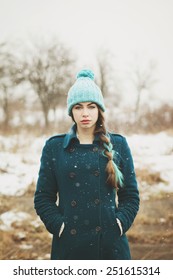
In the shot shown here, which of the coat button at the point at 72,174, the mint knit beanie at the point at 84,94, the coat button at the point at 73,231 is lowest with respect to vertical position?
the coat button at the point at 73,231

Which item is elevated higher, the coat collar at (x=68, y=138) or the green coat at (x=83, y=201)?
the coat collar at (x=68, y=138)

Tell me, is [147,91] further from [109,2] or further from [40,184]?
[40,184]

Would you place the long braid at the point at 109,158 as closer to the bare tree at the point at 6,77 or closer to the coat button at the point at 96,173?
the coat button at the point at 96,173

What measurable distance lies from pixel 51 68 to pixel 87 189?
146 centimetres

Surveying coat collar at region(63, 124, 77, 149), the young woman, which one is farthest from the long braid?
coat collar at region(63, 124, 77, 149)

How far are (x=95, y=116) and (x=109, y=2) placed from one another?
136cm

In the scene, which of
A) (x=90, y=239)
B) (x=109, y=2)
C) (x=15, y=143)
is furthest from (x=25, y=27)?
(x=90, y=239)

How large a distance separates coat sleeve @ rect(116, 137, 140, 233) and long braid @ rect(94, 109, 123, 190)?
0.15ft

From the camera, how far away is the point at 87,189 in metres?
1.55

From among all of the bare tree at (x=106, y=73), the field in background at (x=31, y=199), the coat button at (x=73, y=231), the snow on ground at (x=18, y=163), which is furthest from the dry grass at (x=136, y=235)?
the coat button at (x=73, y=231)

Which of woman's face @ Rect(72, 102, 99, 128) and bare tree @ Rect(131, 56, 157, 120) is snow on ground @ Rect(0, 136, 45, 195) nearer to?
bare tree @ Rect(131, 56, 157, 120)

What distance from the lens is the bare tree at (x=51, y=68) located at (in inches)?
107

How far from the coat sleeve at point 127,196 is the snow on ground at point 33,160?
1094mm

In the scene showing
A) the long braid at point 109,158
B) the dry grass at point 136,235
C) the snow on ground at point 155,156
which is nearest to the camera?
the long braid at point 109,158
